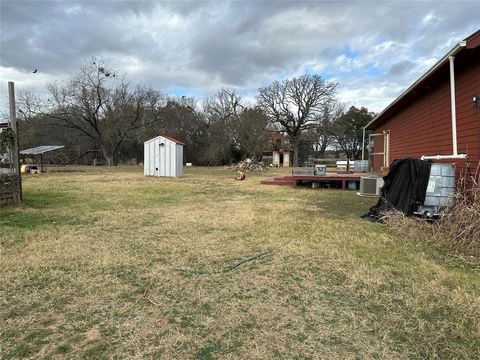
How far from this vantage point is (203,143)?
3503 cm

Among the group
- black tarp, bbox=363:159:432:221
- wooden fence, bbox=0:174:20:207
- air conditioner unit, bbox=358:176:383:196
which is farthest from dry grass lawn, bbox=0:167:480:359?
air conditioner unit, bbox=358:176:383:196

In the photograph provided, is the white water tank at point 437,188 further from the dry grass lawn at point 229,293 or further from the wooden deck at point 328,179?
→ the wooden deck at point 328,179

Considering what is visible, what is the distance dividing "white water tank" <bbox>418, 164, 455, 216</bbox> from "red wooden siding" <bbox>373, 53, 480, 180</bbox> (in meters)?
0.77

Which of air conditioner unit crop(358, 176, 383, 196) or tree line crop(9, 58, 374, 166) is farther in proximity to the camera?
tree line crop(9, 58, 374, 166)

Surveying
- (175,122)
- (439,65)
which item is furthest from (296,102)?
(439,65)

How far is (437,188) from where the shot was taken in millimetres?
5949

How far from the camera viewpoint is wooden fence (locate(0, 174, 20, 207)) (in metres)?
7.35

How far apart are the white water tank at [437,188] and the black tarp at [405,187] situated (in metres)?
0.09

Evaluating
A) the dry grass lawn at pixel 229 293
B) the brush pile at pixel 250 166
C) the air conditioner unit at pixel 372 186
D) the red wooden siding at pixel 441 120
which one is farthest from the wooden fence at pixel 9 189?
the brush pile at pixel 250 166

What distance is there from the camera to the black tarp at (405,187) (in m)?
6.00

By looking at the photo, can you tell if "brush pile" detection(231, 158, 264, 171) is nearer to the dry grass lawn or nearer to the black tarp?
the black tarp

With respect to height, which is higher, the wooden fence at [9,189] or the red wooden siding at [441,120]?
the red wooden siding at [441,120]

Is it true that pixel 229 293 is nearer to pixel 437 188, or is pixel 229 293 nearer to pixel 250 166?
pixel 437 188

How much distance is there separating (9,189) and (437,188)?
26.9 ft
